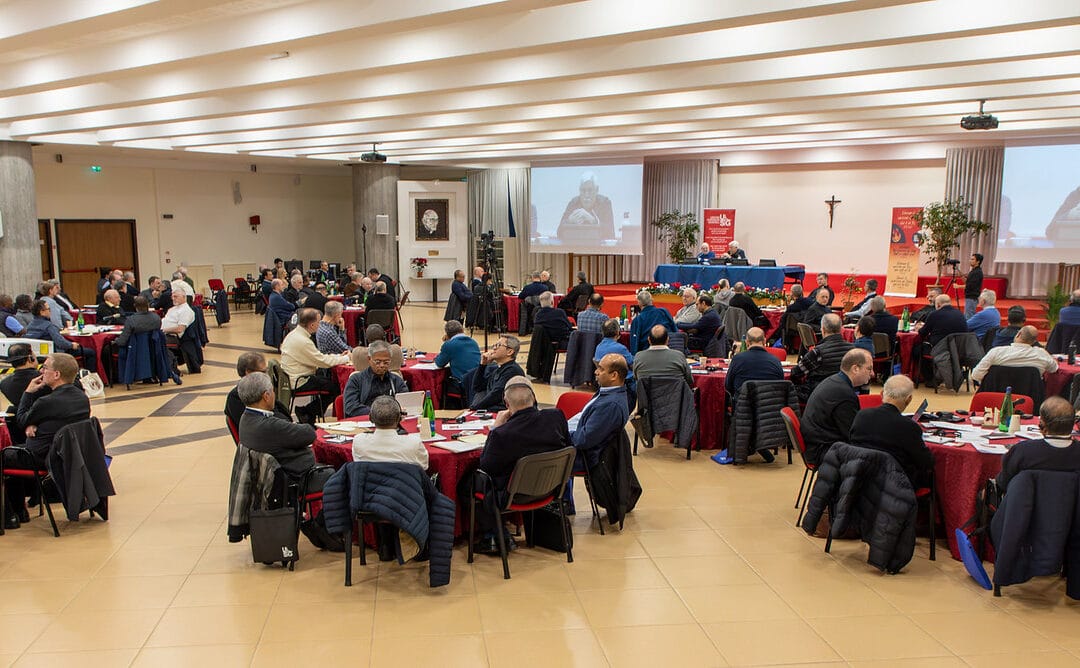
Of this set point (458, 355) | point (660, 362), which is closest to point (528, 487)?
point (660, 362)

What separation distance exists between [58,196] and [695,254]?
13367 mm

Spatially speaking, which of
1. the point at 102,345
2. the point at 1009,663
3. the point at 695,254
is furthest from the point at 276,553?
the point at 695,254

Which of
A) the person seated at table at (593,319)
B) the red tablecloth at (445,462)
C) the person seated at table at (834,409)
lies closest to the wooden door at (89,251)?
the person seated at table at (593,319)

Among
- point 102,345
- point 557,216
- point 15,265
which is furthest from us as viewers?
point 557,216

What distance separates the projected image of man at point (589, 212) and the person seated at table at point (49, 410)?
46.8 feet

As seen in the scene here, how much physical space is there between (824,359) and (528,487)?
3.59 metres

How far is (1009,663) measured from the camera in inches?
151

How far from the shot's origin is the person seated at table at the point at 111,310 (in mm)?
11266

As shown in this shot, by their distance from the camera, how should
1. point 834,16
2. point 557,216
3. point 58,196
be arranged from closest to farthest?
point 834,16, point 58,196, point 557,216

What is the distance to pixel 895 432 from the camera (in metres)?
4.79

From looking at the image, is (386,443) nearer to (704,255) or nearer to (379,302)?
(379,302)

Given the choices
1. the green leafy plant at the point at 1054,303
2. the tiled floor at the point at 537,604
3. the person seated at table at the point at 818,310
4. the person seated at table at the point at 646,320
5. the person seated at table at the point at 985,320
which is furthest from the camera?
the green leafy plant at the point at 1054,303

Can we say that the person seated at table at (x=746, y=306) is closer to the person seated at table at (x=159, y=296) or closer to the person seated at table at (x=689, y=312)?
the person seated at table at (x=689, y=312)

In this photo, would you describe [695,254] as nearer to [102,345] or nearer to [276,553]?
[102,345]
